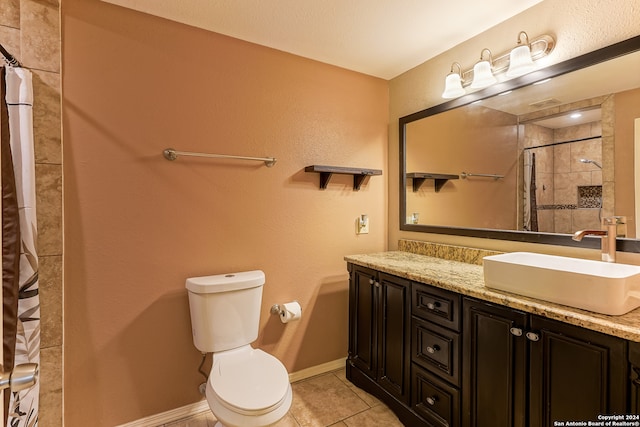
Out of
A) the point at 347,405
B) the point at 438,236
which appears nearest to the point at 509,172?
the point at 438,236

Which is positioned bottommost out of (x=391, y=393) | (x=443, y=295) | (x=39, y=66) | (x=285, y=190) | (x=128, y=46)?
(x=391, y=393)

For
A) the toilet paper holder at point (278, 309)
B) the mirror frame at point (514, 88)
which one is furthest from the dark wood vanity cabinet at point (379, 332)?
the mirror frame at point (514, 88)

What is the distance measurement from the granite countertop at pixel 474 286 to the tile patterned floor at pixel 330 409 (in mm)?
854

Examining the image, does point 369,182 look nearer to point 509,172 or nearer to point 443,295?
point 509,172

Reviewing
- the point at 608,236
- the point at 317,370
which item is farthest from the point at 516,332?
the point at 317,370

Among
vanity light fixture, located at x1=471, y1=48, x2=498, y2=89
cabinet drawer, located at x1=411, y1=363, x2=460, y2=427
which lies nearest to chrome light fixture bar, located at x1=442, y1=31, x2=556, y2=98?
vanity light fixture, located at x1=471, y1=48, x2=498, y2=89

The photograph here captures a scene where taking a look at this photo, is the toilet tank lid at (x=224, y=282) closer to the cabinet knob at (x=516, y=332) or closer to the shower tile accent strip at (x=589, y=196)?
the cabinet knob at (x=516, y=332)

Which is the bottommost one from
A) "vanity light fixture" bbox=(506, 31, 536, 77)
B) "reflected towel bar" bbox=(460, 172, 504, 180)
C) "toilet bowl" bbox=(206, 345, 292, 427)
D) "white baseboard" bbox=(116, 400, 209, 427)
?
"white baseboard" bbox=(116, 400, 209, 427)

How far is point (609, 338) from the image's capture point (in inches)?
39.6

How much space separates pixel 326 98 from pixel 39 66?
1.58m

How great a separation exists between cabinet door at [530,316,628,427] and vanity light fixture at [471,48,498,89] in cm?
129

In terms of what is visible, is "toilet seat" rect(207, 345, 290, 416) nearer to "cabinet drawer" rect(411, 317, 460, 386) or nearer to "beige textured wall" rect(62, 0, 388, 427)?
"beige textured wall" rect(62, 0, 388, 427)

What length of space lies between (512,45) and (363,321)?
184cm

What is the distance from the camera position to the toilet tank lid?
1.67 metres
